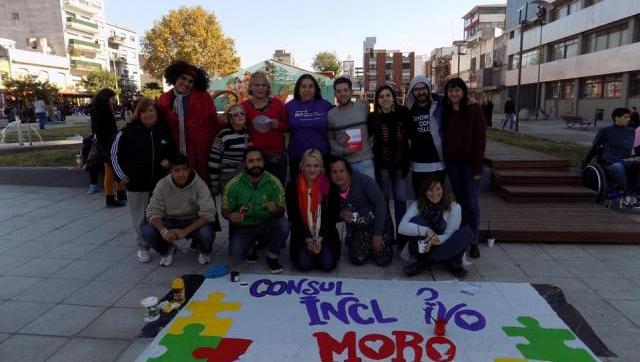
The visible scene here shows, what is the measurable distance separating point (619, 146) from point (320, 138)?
485 centimetres

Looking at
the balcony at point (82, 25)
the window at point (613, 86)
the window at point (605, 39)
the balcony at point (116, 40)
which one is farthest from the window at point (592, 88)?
the balcony at point (116, 40)

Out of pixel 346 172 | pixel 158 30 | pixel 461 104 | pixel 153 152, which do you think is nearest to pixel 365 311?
pixel 346 172

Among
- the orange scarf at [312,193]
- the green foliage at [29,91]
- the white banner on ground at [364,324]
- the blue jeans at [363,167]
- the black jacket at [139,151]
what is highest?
the green foliage at [29,91]

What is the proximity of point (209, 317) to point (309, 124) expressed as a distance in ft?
6.99

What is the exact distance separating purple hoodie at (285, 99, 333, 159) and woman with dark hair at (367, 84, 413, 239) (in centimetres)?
49

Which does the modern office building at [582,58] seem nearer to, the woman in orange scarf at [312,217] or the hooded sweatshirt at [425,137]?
the hooded sweatshirt at [425,137]

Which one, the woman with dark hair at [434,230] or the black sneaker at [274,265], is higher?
the woman with dark hair at [434,230]

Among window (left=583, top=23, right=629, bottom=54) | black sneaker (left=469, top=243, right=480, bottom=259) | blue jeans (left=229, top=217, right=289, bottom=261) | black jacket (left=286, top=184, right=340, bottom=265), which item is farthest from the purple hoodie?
window (left=583, top=23, right=629, bottom=54)

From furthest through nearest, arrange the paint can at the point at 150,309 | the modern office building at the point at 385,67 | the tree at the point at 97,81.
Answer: the modern office building at the point at 385,67 < the tree at the point at 97,81 < the paint can at the point at 150,309

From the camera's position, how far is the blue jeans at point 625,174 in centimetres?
631

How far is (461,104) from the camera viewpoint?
4.42 meters

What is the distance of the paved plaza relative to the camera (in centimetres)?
309

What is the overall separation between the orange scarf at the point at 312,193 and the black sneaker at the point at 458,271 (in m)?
1.41

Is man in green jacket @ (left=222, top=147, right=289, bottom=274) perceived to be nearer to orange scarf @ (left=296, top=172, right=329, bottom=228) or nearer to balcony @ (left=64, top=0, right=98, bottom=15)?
orange scarf @ (left=296, top=172, right=329, bottom=228)
